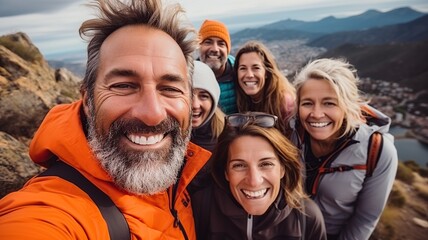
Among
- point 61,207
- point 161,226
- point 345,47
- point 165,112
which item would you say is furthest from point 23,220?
point 345,47

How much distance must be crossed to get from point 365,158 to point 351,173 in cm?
25

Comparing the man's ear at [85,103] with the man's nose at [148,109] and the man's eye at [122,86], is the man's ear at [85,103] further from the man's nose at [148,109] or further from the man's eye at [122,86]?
the man's nose at [148,109]

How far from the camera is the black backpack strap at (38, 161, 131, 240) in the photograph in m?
1.68

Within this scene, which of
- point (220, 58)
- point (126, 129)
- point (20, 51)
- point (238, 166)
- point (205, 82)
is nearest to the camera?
point (126, 129)

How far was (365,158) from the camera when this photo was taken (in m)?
2.99

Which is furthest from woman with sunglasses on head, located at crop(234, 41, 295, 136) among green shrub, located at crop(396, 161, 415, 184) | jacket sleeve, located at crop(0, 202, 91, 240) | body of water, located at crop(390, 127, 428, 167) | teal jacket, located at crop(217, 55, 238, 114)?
body of water, located at crop(390, 127, 428, 167)

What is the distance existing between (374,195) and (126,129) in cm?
309

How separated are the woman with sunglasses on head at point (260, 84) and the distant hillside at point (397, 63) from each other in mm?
93571

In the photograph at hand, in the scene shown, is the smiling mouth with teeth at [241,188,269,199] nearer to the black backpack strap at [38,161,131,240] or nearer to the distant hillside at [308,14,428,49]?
the black backpack strap at [38,161,131,240]

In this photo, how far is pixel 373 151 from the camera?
2.97 meters

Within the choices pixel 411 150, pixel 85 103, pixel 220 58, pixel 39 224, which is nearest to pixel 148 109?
pixel 85 103

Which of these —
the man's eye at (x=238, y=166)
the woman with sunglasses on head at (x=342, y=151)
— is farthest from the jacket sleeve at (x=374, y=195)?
the man's eye at (x=238, y=166)

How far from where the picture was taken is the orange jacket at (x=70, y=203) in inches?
56.2

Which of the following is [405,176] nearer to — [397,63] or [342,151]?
[342,151]
